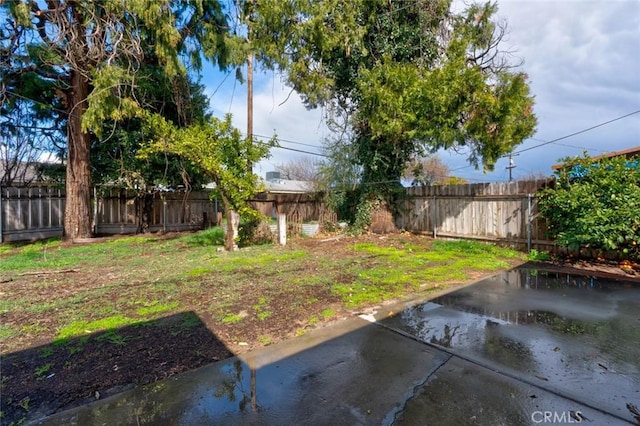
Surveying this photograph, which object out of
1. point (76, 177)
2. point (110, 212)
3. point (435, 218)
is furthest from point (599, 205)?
point (110, 212)

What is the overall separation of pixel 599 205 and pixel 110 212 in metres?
14.7

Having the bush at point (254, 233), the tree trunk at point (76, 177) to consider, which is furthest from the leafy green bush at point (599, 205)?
the tree trunk at point (76, 177)

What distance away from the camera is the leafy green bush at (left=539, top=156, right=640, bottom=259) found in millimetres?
5992

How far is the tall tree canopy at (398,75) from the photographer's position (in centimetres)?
774

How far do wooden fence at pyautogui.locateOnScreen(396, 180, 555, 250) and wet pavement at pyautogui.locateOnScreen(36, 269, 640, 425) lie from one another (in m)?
4.37

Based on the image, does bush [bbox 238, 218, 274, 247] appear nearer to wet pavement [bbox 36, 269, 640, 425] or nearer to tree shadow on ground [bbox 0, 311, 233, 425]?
tree shadow on ground [bbox 0, 311, 233, 425]

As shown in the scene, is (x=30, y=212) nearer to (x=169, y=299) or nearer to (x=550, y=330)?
(x=169, y=299)

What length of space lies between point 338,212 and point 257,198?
318 centimetres

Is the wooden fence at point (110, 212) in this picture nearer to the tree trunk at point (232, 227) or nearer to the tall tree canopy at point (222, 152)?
the tree trunk at point (232, 227)

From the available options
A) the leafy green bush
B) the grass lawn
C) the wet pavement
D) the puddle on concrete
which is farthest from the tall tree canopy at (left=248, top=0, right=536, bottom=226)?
the wet pavement

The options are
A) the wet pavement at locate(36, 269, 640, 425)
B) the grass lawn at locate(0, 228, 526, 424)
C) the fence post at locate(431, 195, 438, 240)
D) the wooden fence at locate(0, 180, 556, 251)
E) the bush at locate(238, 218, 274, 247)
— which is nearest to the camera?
the wet pavement at locate(36, 269, 640, 425)

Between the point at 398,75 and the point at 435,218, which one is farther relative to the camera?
the point at 435,218

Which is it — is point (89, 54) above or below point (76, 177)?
above

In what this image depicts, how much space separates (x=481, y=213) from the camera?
9.18 meters
